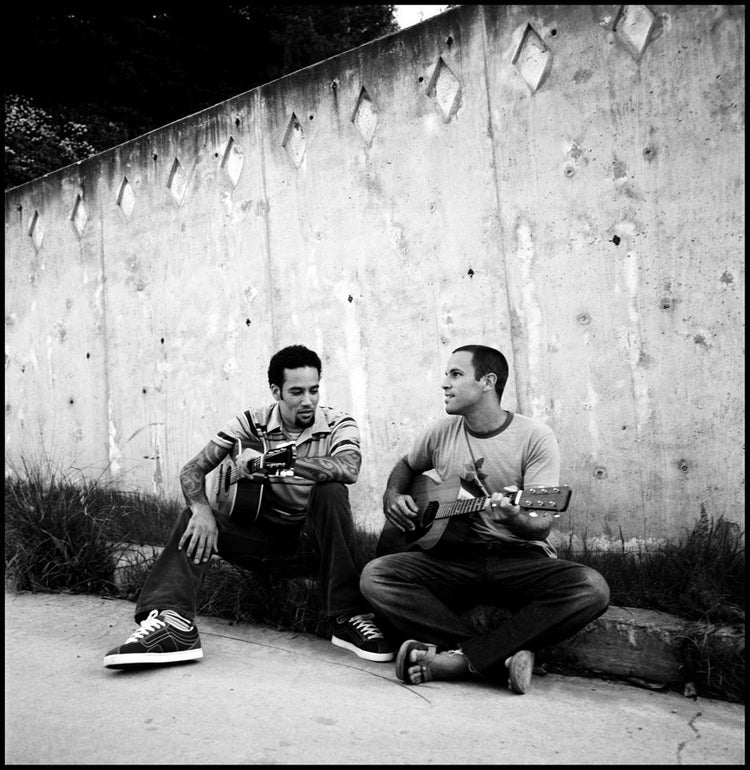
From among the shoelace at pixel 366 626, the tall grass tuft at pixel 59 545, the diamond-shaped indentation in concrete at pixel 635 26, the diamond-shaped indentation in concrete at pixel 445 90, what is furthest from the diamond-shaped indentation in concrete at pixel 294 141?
the shoelace at pixel 366 626

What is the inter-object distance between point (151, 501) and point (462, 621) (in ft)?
9.29

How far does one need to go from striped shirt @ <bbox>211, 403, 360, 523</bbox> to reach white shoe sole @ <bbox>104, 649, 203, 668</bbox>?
69 cm

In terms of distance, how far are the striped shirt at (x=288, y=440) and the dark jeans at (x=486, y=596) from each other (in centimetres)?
57

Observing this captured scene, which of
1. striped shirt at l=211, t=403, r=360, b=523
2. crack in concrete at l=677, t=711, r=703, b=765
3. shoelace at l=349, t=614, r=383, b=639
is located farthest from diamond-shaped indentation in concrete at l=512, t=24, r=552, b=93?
crack in concrete at l=677, t=711, r=703, b=765

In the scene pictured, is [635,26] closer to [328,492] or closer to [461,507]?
[461,507]

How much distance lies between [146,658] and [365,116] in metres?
3.01

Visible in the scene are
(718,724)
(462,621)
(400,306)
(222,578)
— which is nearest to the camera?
(718,724)

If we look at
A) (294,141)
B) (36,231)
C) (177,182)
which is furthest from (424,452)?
(36,231)

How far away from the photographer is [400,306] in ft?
14.0

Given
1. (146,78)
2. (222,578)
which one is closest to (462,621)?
(222,578)

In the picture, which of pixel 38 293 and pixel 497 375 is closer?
pixel 497 375

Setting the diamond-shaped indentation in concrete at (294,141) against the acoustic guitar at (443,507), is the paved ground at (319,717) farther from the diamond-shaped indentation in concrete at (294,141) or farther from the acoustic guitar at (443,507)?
the diamond-shaped indentation in concrete at (294,141)

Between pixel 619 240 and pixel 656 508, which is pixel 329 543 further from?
pixel 619 240

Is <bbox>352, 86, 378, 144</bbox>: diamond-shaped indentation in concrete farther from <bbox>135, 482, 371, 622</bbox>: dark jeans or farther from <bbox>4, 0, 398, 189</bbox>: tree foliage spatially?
<bbox>4, 0, 398, 189</bbox>: tree foliage
